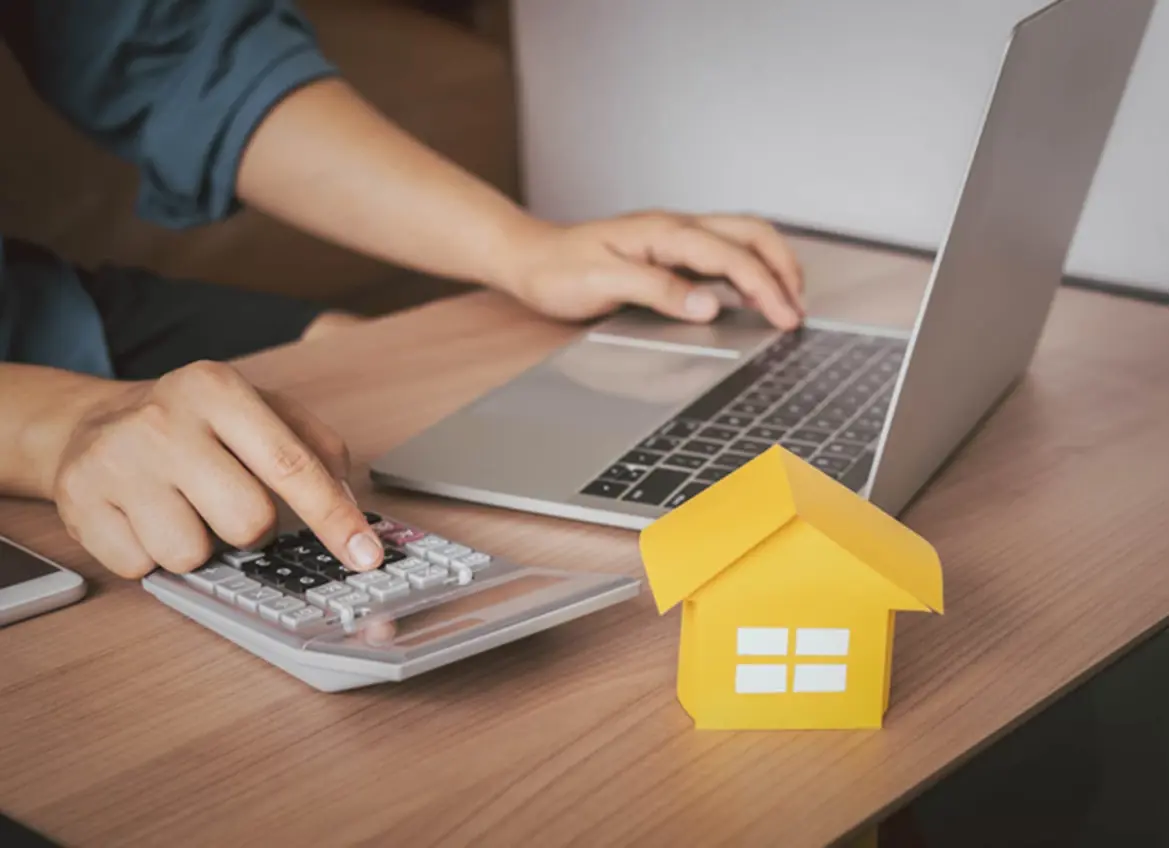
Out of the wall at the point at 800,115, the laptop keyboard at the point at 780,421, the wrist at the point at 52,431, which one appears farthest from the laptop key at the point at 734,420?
the wall at the point at 800,115

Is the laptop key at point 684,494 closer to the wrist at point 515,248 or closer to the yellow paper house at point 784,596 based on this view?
the yellow paper house at point 784,596

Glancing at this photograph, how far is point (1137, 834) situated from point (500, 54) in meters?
1.39

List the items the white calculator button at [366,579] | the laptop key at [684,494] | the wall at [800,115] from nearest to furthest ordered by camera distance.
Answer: the white calculator button at [366,579] < the laptop key at [684,494] < the wall at [800,115]

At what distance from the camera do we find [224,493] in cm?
65

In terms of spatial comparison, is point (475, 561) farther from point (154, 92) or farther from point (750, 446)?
point (154, 92)

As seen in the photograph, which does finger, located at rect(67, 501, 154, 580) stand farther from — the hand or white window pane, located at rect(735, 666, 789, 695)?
the hand

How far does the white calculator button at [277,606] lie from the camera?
1.97 ft

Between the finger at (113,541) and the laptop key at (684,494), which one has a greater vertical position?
the laptop key at (684,494)

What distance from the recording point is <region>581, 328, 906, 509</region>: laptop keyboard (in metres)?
0.76

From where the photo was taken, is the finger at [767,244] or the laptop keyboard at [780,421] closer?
the laptop keyboard at [780,421]

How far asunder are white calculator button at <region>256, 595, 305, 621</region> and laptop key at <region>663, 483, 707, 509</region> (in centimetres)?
20

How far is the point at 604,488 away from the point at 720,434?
0.09 meters

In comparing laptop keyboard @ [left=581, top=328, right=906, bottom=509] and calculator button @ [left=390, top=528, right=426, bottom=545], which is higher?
laptop keyboard @ [left=581, top=328, right=906, bottom=509]

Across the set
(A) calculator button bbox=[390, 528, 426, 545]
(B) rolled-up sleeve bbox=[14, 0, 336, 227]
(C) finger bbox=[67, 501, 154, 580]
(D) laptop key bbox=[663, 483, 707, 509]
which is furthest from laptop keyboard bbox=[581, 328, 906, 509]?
(B) rolled-up sleeve bbox=[14, 0, 336, 227]
